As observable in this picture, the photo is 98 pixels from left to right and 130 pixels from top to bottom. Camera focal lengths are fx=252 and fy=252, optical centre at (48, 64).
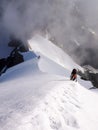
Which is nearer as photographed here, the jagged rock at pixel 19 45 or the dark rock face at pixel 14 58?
the dark rock face at pixel 14 58

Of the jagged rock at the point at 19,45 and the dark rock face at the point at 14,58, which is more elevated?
the jagged rock at the point at 19,45

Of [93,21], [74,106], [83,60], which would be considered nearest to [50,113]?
[74,106]

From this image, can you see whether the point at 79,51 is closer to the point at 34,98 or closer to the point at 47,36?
the point at 47,36

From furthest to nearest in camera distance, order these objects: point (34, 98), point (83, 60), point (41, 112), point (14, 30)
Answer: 1. point (83, 60)
2. point (14, 30)
3. point (34, 98)
4. point (41, 112)

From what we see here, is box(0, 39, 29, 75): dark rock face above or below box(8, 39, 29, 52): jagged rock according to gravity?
below

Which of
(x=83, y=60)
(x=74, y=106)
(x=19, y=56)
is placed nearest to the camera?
(x=74, y=106)

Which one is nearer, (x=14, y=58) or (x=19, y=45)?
(x=14, y=58)

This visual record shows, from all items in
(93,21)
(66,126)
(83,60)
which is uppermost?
(93,21)

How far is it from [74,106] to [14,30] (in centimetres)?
6105

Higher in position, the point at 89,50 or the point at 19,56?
the point at 89,50

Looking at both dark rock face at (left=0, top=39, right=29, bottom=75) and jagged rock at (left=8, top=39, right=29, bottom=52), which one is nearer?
dark rock face at (left=0, top=39, right=29, bottom=75)

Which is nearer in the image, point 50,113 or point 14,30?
point 50,113

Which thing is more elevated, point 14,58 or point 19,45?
point 19,45

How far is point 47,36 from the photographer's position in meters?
77.4
